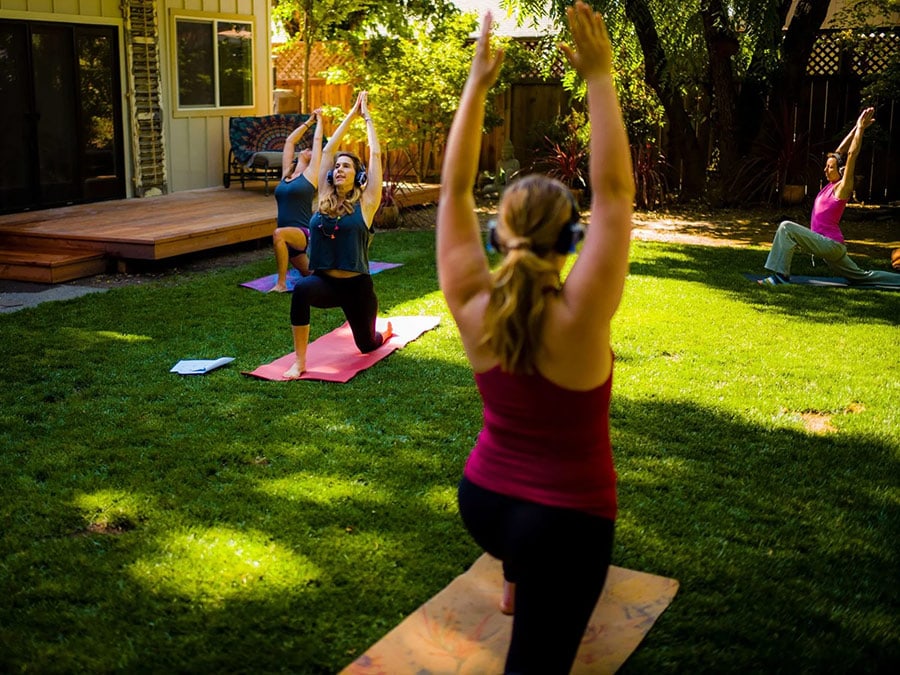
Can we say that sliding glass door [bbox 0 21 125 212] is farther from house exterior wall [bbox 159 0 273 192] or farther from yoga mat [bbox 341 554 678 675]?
yoga mat [bbox 341 554 678 675]

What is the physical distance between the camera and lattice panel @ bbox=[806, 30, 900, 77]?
14.6 m

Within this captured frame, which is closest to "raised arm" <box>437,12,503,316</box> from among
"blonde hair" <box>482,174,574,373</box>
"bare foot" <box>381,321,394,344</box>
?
"blonde hair" <box>482,174,574,373</box>

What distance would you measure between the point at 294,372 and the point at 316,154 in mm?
2603

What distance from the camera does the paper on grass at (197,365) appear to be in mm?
6109

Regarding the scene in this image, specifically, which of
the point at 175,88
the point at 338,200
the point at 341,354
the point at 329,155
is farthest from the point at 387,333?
the point at 175,88

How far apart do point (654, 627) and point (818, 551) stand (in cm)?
98

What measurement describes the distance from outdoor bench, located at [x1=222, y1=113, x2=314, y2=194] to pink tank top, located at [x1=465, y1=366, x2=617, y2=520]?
11931mm

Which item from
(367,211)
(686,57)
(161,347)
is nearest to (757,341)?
(367,211)

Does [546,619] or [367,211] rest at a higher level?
[367,211]

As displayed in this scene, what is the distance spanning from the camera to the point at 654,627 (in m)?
3.22

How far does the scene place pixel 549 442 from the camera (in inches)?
90.0

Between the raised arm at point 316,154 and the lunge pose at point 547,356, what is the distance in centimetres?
527

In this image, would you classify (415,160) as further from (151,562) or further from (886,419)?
(151,562)

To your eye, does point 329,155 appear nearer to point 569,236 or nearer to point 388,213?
point 569,236
